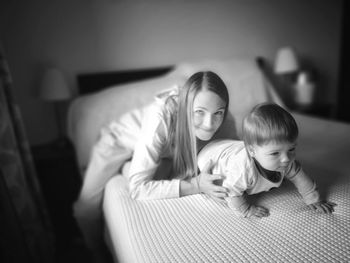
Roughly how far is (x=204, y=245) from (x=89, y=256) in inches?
43.7

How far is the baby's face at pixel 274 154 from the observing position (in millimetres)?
573

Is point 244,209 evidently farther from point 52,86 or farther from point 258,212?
point 52,86

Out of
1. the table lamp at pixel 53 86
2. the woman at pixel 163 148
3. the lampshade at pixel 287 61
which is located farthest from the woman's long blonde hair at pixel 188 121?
the lampshade at pixel 287 61

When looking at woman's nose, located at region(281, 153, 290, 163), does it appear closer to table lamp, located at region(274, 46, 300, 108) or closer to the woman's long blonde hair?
the woman's long blonde hair

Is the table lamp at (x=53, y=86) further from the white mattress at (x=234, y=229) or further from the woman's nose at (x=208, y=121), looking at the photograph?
the woman's nose at (x=208, y=121)

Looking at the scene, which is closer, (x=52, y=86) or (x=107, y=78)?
(x=52, y=86)

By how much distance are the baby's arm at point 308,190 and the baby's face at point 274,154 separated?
0.13 metres

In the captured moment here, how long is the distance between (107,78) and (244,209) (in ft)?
4.88

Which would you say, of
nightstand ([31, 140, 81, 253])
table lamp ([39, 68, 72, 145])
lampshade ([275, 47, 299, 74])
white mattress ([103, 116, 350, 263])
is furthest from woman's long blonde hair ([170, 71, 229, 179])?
lampshade ([275, 47, 299, 74])

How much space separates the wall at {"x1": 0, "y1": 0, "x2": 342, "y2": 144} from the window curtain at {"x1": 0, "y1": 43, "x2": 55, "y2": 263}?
59 centimetres

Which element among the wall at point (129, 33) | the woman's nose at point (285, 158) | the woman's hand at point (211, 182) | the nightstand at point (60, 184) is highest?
the wall at point (129, 33)

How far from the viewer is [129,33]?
1917 mm

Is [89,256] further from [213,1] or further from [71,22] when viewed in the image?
[213,1]

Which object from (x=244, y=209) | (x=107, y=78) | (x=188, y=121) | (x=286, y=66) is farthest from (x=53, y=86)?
(x=286, y=66)
